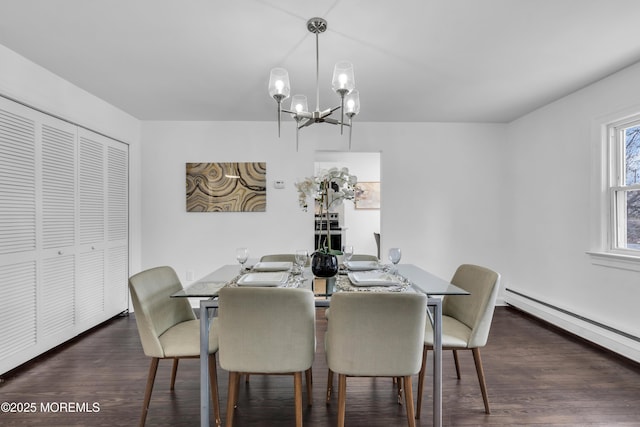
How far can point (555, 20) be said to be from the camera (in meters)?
1.89

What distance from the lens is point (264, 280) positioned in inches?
71.0

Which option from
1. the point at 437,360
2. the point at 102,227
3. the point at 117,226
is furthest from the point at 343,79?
the point at 117,226

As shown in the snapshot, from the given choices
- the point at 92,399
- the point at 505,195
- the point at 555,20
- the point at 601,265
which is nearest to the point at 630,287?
the point at 601,265

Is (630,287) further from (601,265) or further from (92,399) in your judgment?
(92,399)

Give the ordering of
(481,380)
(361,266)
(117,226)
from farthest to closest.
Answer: (117,226) < (361,266) < (481,380)

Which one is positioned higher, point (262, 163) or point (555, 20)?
point (555, 20)

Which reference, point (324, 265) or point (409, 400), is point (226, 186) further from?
point (409, 400)

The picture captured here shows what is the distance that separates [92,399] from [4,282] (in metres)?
1.05

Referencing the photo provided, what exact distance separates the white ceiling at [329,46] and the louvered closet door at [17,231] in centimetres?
56

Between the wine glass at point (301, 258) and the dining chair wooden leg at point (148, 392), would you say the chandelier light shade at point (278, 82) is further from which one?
the dining chair wooden leg at point (148, 392)

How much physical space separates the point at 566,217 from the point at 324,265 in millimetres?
2717

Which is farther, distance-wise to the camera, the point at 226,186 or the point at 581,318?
the point at 226,186

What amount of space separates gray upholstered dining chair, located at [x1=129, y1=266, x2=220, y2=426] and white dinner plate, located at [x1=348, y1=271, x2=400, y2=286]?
0.84 metres

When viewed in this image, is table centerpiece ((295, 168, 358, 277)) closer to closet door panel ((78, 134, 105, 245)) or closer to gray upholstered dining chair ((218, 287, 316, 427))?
gray upholstered dining chair ((218, 287, 316, 427))
